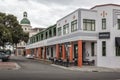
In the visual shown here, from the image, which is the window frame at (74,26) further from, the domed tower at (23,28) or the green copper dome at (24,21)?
the green copper dome at (24,21)

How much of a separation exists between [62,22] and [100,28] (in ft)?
36.5

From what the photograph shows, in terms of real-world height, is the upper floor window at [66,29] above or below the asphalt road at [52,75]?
above

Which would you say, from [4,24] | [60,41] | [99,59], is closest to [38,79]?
[99,59]

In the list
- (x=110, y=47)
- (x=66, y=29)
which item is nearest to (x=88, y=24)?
(x=110, y=47)

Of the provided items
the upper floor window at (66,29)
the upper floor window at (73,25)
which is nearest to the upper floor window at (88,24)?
the upper floor window at (73,25)

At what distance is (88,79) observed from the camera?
20609mm

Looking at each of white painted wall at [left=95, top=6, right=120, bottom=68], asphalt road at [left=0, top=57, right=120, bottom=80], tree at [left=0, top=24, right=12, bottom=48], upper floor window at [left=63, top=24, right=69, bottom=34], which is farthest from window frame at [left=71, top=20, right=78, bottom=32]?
tree at [left=0, top=24, right=12, bottom=48]

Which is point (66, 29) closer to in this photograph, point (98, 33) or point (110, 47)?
point (98, 33)

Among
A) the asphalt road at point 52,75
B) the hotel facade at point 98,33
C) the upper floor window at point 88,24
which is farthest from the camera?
the upper floor window at point 88,24

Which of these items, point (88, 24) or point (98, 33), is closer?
point (98, 33)

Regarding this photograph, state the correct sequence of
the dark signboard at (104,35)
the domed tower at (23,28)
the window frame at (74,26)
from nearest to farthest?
the dark signboard at (104,35) → the window frame at (74,26) → the domed tower at (23,28)

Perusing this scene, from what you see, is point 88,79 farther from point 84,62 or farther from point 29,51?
point 29,51

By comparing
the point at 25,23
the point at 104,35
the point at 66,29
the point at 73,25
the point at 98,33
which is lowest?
the point at 104,35

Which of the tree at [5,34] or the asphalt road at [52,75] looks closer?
the asphalt road at [52,75]
